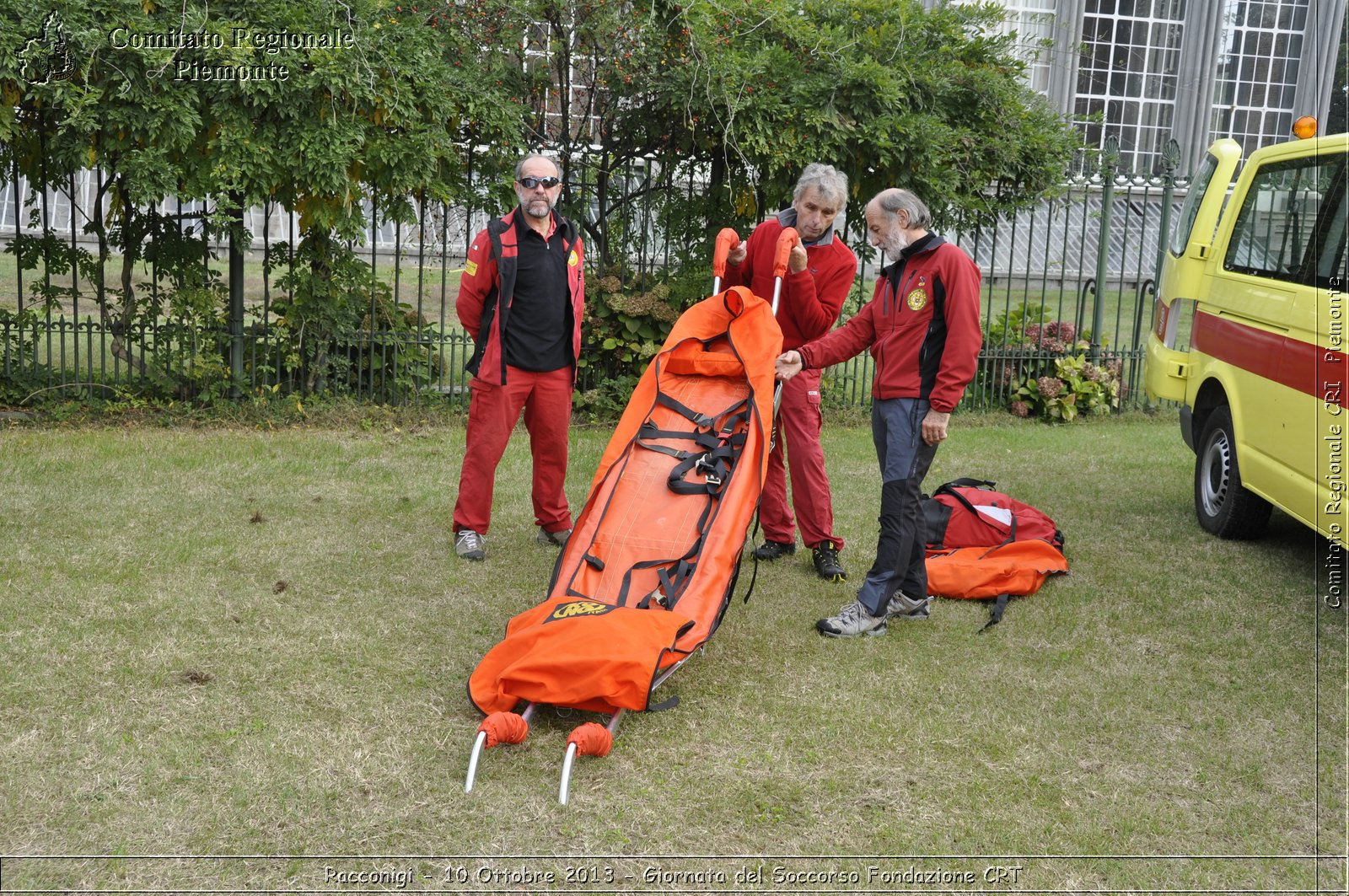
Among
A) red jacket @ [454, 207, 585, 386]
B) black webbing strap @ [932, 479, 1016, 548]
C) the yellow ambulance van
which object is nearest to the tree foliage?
the yellow ambulance van

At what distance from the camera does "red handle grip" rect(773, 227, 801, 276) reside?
16.5 feet

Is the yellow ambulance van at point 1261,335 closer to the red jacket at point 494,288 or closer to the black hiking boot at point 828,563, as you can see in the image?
the black hiking boot at point 828,563

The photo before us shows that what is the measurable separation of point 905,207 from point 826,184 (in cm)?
63

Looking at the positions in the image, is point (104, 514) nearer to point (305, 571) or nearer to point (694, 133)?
point (305, 571)

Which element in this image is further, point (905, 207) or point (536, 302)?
point (536, 302)

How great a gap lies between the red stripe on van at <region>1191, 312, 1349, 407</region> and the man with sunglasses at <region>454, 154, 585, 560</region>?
3.29 metres

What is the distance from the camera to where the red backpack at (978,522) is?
5.73m

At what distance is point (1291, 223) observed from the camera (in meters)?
5.63

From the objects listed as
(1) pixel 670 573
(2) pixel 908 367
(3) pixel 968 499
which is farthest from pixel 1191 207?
(1) pixel 670 573

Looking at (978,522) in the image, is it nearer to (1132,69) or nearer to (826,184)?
(826,184)

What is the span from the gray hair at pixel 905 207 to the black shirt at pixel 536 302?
1.69 meters


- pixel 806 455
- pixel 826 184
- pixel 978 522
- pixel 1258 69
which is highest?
pixel 1258 69

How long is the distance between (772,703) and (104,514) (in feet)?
12.6

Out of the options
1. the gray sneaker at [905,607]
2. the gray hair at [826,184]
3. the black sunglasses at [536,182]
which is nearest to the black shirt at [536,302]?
the black sunglasses at [536,182]
